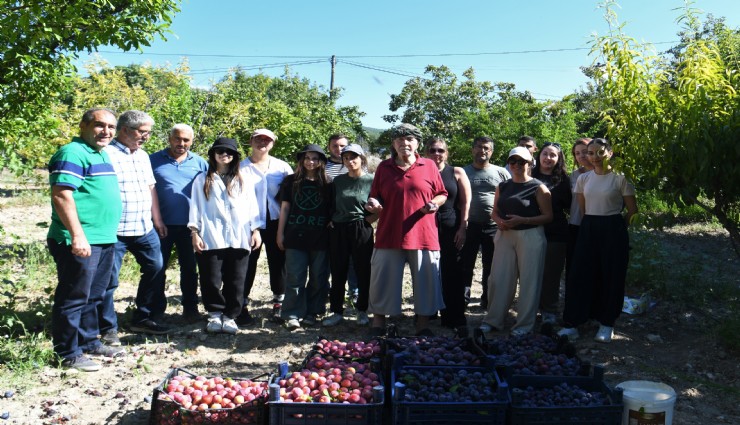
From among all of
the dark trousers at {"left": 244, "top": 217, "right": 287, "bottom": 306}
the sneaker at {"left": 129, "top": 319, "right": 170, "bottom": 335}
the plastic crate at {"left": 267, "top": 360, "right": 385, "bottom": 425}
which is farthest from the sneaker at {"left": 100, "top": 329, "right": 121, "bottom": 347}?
the plastic crate at {"left": 267, "top": 360, "right": 385, "bottom": 425}

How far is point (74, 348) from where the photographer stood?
4562mm

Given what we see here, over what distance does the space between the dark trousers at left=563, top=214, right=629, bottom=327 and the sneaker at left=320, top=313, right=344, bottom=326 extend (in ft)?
7.11

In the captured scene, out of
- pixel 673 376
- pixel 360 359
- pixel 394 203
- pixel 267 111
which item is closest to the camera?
pixel 360 359

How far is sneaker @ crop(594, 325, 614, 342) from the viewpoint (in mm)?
5477

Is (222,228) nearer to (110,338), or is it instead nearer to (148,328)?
(148,328)

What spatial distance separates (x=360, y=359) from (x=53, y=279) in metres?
5.20

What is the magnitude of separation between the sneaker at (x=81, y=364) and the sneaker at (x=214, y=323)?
1.21m

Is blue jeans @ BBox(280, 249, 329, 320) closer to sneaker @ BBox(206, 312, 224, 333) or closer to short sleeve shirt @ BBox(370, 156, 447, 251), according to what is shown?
sneaker @ BBox(206, 312, 224, 333)

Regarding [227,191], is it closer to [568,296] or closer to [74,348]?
[74,348]

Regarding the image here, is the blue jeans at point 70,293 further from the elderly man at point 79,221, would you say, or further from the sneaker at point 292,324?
the sneaker at point 292,324

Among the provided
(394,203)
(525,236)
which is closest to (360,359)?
(394,203)

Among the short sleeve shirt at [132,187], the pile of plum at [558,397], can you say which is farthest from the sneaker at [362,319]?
the pile of plum at [558,397]

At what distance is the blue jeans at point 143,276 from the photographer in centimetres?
518

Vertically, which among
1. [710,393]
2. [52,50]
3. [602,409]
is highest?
[52,50]
